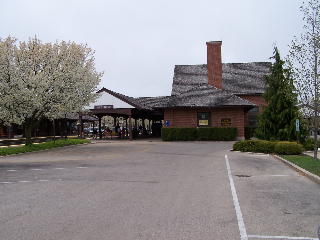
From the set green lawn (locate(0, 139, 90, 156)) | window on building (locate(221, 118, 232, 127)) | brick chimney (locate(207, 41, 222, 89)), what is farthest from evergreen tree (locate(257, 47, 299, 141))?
brick chimney (locate(207, 41, 222, 89))

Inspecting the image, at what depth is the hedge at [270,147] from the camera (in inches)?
873

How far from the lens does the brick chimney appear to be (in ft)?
160

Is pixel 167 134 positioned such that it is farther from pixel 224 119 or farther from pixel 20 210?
pixel 20 210

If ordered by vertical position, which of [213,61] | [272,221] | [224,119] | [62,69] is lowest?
[272,221]

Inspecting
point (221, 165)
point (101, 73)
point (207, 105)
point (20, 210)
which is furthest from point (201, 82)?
point (20, 210)

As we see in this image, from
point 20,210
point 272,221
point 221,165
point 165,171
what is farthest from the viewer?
point 221,165

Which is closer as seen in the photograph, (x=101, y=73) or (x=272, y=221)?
(x=272, y=221)

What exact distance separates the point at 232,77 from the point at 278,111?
26.6 meters

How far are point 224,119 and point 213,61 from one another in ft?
39.6

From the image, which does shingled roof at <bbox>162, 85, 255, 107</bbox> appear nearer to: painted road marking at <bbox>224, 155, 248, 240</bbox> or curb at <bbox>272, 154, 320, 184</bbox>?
curb at <bbox>272, 154, 320, 184</bbox>

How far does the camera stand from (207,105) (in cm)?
3928

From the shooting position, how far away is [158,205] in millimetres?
8469

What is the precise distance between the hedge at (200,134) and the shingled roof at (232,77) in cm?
916

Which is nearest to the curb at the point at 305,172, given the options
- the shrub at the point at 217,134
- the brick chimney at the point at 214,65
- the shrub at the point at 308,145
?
the shrub at the point at 308,145
